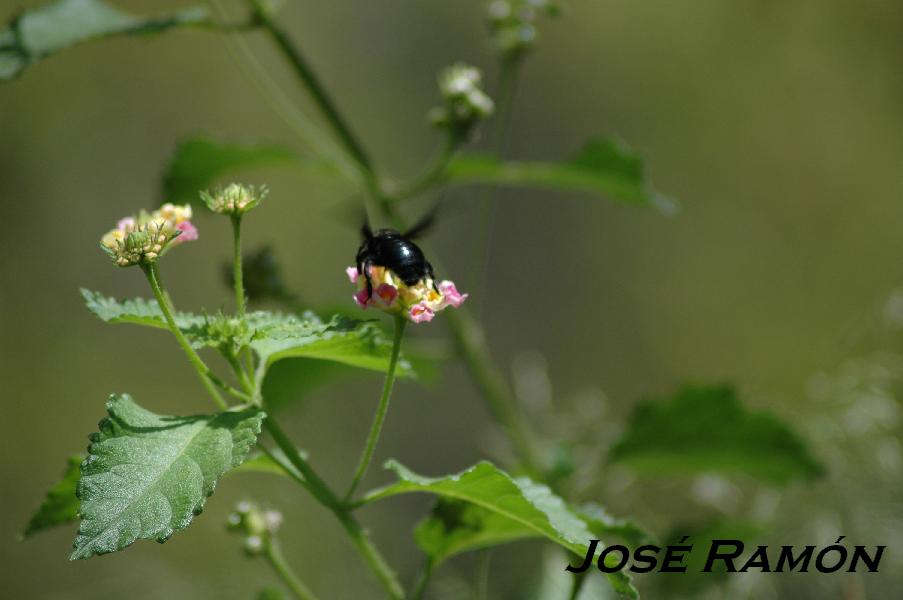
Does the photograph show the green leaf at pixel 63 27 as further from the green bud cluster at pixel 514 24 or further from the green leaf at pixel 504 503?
the green leaf at pixel 504 503

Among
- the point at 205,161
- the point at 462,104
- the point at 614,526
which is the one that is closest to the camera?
the point at 614,526

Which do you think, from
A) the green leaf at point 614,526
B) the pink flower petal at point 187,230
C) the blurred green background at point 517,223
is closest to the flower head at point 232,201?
the pink flower petal at point 187,230

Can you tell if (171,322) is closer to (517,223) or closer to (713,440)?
(713,440)

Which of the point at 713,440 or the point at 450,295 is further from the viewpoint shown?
the point at 713,440

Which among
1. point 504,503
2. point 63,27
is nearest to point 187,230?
point 504,503

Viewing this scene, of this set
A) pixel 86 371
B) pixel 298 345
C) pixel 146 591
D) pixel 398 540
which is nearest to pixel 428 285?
pixel 298 345

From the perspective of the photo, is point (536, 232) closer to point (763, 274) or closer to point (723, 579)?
point (763, 274)

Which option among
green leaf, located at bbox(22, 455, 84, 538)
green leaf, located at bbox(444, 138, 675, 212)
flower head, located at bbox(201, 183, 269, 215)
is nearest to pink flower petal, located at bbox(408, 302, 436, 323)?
flower head, located at bbox(201, 183, 269, 215)
